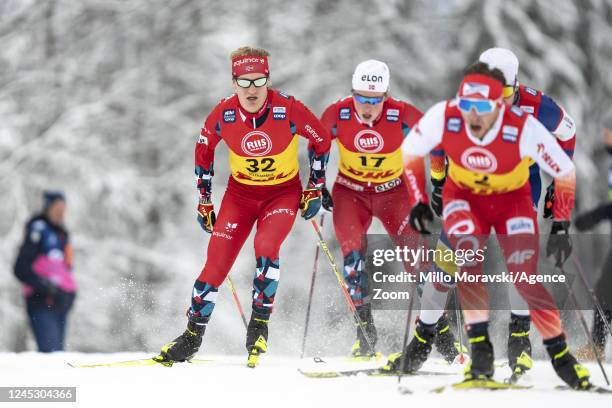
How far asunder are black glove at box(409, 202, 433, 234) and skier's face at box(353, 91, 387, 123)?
6.65 ft

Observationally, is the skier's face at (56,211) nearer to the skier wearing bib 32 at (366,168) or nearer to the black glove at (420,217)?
the skier wearing bib 32 at (366,168)

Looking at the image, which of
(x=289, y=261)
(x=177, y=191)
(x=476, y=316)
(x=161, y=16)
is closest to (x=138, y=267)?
(x=177, y=191)

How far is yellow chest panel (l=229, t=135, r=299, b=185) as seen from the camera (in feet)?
24.8

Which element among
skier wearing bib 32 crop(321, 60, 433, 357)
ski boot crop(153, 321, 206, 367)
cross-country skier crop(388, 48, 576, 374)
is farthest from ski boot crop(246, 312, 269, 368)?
cross-country skier crop(388, 48, 576, 374)

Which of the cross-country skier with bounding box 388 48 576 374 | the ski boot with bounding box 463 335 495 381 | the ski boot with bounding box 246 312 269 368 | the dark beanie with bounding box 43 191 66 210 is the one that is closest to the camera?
the ski boot with bounding box 463 335 495 381

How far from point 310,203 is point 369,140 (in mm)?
859

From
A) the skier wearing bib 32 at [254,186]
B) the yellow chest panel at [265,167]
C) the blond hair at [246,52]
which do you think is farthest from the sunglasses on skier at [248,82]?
the yellow chest panel at [265,167]

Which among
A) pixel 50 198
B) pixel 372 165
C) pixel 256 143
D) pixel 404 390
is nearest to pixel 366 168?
pixel 372 165

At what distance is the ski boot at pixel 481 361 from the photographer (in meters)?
5.87

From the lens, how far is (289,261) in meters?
16.7

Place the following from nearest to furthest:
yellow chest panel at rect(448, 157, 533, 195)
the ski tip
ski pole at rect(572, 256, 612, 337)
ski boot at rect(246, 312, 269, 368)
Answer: the ski tip, yellow chest panel at rect(448, 157, 533, 195), ski pole at rect(572, 256, 612, 337), ski boot at rect(246, 312, 269, 368)

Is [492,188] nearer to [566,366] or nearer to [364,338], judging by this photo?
[566,366]

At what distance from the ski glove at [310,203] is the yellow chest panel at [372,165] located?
0.70 m

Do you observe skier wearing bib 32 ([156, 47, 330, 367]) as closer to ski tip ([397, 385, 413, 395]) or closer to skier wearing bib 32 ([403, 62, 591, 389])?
skier wearing bib 32 ([403, 62, 591, 389])
